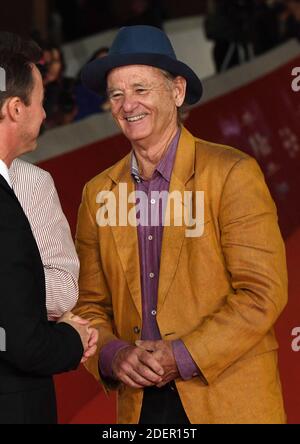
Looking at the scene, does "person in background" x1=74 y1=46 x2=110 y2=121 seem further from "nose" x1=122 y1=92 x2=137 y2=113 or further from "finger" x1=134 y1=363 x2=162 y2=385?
"finger" x1=134 y1=363 x2=162 y2=385

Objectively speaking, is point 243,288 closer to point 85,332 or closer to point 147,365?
point 147,365

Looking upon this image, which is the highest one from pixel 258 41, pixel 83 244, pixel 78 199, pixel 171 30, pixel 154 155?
pixel 154 155

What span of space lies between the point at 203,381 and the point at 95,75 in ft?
3.04

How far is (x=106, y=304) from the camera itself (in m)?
3.65

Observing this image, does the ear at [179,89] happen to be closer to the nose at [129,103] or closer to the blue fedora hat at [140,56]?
the blue fedora hat at [140,56]

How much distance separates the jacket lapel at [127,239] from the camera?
3.48m

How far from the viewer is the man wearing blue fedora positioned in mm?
3365

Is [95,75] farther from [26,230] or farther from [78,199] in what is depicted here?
[78,199]

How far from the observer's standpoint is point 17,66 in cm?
312

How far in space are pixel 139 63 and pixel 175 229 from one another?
0.48 metres

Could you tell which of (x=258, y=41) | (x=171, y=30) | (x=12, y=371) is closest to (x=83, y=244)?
(x=12, y=371)

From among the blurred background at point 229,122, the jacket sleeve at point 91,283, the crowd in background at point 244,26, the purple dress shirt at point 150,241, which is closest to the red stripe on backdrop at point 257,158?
the blurred background at point 229,122
